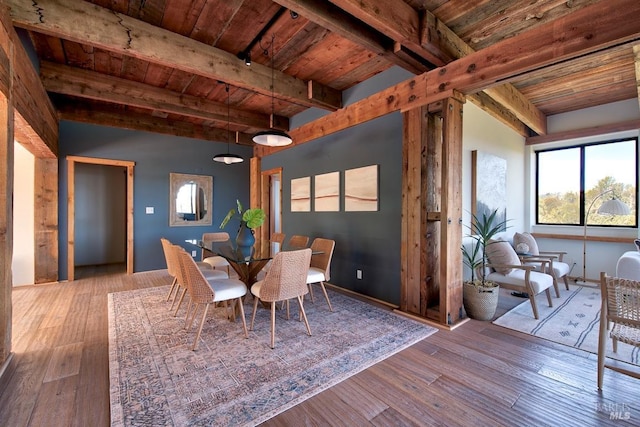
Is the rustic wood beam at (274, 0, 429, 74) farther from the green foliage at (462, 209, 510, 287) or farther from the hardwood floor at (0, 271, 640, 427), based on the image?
the hardwood floor at (0, 271, 640, 427)

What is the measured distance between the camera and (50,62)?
3.40m

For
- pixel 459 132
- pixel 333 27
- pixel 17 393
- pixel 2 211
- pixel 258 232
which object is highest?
pixel 333 27

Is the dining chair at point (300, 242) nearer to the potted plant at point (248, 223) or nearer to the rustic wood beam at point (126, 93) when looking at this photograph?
the potted plant at point (248, 223)

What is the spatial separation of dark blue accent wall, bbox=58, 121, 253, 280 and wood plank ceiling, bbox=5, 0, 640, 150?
0.42m

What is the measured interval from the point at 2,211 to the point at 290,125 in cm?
420

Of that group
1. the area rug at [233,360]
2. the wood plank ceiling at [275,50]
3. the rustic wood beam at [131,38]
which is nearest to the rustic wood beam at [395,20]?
the wood plank ceiling at [275,50]

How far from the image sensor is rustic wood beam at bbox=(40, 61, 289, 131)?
11.5ft

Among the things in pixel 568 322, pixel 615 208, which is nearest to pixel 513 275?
pixel 568 322

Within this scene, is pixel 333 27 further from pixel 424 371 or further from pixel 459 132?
pixel 424 371

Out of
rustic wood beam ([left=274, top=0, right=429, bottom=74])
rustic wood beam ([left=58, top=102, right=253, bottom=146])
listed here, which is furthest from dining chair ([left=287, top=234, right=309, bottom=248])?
rustic wood beam ([left=58, top=102, right=253, bottom=146])

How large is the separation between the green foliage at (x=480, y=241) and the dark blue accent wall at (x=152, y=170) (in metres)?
4.81

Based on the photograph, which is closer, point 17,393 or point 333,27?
point 17,393

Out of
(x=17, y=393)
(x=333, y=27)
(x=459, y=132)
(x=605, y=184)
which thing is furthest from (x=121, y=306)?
(x=605, y=184)

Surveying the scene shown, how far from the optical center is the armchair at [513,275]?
120 inches
